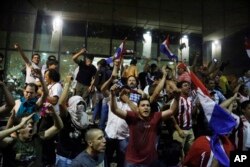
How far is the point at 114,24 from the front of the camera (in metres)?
15.8

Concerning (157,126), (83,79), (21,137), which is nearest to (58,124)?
(21,137)

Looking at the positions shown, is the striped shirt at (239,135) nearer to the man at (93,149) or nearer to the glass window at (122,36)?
the man at (93,149)

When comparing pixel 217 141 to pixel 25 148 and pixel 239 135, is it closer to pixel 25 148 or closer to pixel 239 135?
pixel 239 135

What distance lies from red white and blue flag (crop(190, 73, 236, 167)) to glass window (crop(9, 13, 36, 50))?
12.2 meters

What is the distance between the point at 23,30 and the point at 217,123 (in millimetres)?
13137

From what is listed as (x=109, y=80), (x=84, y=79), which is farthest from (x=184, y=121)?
(x=84, y=79)

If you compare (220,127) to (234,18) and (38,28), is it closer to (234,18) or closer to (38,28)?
(38,28)

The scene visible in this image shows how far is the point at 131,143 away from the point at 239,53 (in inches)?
558

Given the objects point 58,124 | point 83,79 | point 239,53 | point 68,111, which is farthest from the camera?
point 239,53

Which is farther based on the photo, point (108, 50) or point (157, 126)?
point (108, 50)

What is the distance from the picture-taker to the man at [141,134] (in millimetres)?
4586

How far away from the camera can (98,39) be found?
15719mm

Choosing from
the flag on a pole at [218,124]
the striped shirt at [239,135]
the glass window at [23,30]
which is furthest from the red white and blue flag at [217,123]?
the glass window at [23,30]

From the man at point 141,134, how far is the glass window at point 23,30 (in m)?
11.3
